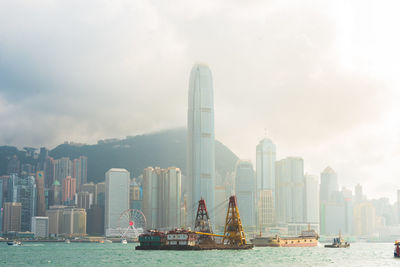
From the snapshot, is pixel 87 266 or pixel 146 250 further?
pixel 146 250

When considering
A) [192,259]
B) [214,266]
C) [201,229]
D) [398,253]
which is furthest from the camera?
[201,229]

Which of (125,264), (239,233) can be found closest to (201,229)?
(239,233)

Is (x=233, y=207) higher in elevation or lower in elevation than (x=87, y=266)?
higher

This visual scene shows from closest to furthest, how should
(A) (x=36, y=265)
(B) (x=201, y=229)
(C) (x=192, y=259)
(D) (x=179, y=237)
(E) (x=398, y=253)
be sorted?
(A) (x=36, y=265)
(C) (x=192, y=259)
(E) (x=398, y=253)
(D) (x=179, y=237)
(B) (x=201, y=229)

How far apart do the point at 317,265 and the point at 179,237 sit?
54.6m

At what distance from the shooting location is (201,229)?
591 feet

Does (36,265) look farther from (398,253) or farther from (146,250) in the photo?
(398,253)

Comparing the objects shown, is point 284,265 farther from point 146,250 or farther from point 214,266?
point 146,250

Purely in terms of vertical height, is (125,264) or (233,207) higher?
(233,207)

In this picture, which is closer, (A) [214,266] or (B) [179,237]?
(A) [214,266]

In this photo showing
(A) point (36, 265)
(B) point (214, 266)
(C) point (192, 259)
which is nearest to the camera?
Answer: (B) point (214, 266)

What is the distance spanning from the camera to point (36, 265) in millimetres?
117000

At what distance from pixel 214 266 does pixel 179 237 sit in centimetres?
5388

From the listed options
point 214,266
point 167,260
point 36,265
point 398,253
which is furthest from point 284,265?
point 36,265
